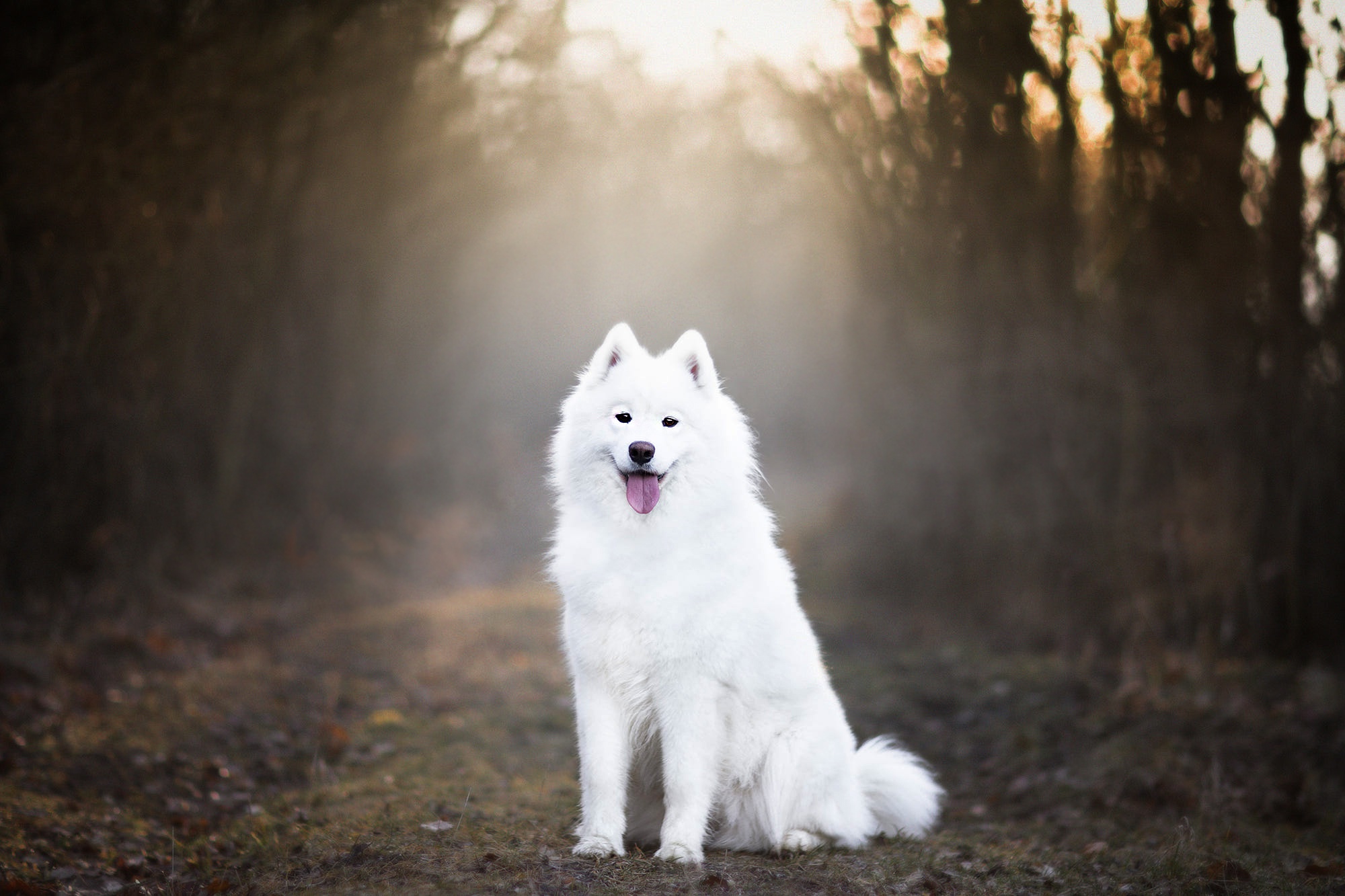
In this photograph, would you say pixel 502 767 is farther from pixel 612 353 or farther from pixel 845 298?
pixel 845 298

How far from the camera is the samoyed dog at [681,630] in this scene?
4102mm

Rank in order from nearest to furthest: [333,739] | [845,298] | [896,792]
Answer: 1. [896,792]
2. [333,739]
3. [845,298]

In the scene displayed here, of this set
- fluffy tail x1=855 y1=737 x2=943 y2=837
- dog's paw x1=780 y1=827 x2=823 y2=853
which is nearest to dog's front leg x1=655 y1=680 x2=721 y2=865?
dog's paw x1=780 y1=827 x2=823 y2=853

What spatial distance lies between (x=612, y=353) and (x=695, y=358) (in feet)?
1.12

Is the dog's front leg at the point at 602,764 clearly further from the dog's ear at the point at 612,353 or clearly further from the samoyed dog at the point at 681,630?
the dog's ear at the point at 612,353

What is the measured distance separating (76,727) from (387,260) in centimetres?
993

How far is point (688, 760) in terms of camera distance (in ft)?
13.4

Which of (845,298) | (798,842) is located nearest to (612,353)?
(798,842)

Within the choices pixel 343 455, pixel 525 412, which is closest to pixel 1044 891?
pixel 343 455

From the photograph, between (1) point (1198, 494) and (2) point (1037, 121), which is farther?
(2) point (1037, 121)

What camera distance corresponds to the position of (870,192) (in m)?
11.9

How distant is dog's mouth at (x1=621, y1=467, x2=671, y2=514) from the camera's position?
4129mm

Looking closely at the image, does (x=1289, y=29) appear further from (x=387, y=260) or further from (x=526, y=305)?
(x=526, y=305)

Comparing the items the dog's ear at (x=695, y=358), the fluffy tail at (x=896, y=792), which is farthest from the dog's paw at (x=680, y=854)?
the dog's ear at (x=695, y=358)
